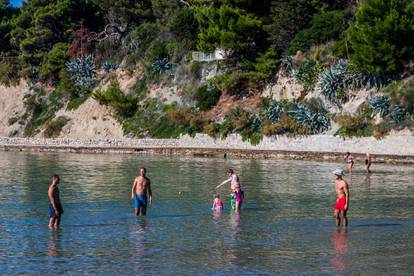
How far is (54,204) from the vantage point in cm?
2512

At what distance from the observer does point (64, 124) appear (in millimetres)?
86125

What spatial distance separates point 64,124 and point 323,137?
32.0 m

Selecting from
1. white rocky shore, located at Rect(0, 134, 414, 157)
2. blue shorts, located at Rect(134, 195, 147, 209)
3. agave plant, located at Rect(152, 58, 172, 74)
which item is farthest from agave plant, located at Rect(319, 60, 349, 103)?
blue shorts, located at Rect(134, 195, 147, 209)

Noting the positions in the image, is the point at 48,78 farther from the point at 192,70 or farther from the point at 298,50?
the point at 298,50

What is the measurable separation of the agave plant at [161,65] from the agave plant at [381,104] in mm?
26742

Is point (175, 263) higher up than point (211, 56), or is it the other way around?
point (211, 56)

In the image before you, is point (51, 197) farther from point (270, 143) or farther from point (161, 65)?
point (161, 65)

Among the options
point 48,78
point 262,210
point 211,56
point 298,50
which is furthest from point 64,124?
point 262,210

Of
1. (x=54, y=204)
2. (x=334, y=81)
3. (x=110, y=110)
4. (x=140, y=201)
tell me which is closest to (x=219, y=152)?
(x=334, y=81)

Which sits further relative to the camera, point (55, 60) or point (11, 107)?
point (11, 107)

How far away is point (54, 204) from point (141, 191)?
11.4 feet

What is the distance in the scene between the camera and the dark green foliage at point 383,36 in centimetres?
6106

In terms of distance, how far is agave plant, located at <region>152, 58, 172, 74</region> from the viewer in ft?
274

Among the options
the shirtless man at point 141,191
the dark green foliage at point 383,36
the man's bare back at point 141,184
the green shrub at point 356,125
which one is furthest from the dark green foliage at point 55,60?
the man's bare back at point 141,184
